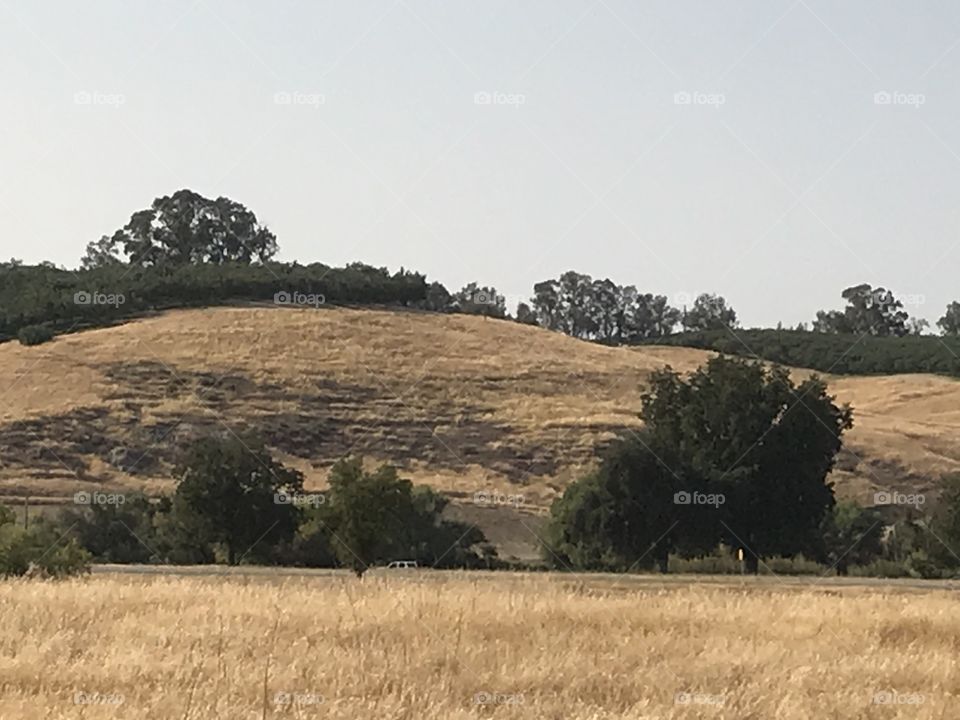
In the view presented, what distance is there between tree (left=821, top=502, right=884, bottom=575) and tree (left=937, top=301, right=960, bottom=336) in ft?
412

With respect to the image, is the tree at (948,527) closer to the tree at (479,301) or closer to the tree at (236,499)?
the tree at (236,499)

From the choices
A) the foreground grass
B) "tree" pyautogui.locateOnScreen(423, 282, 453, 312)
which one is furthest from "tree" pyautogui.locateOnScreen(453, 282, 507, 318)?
the foreground grass

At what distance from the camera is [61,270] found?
137 meters

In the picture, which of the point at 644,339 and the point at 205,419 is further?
the point at 644,339

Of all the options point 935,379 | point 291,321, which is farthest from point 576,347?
point 935,379

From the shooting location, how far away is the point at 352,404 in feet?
292

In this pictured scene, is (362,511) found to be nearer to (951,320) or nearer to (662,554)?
(662,554)

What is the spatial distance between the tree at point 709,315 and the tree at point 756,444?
115 metres

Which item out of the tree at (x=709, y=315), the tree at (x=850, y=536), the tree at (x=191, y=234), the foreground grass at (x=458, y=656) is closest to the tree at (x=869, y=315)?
the tree at (x=709, y=315)

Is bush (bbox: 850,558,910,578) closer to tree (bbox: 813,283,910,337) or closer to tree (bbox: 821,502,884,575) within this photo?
tree (bbox: 821,502,884,575)

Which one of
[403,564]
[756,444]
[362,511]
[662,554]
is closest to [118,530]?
[403,564]

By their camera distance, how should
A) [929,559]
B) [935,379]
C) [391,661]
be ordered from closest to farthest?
[391,661], [929,559], [935,379]

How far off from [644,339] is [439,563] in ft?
373

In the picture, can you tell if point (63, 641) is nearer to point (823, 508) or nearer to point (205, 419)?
point (823, 508)
